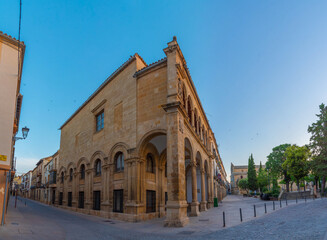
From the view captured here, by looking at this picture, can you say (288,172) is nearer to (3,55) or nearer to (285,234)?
(285,234)

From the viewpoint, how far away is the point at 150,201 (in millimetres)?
16906

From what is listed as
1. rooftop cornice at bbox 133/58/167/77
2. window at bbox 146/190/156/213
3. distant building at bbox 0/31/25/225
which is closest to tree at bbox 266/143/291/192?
window at bbox 146/190/156/213

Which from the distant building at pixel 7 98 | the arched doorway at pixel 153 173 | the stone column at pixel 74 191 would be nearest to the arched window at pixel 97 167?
the stone column at pixel 74 191

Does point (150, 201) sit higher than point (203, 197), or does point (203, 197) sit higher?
point (150, 201)

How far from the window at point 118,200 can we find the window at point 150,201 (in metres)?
1.86

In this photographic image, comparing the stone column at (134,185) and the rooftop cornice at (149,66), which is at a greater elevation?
the rooftop cornice at (149,66)

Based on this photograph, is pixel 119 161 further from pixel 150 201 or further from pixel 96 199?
pixel 96 199

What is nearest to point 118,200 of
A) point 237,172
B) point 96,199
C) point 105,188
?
point 105,188

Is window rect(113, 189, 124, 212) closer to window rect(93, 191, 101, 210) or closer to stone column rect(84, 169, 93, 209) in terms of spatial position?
window rect(93, 191, 101, 210)

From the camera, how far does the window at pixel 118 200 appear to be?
16.9 m

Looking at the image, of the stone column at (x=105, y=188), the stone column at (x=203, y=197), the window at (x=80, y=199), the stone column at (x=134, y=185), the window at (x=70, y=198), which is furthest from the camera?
the window at (x=70, y=198)

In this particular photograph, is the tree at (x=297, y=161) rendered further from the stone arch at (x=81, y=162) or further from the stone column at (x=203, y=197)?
the stone arch at (x=81, y=162)

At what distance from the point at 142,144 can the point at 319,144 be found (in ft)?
83.6

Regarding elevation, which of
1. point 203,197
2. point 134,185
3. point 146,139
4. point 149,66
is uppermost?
point 149,66
